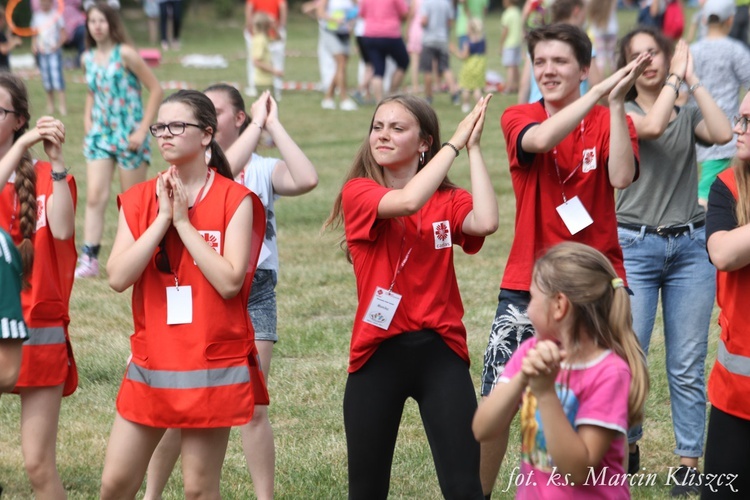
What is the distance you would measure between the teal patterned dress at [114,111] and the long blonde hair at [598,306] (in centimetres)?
617

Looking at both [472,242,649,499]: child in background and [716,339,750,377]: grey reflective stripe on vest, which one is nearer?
[472,242,649,499]: child in background

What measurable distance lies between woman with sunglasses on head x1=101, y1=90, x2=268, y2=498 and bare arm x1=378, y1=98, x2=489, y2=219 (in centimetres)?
51

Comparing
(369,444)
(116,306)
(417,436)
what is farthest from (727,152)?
(369,444)

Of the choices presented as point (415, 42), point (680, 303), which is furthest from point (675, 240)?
point (415, 42)

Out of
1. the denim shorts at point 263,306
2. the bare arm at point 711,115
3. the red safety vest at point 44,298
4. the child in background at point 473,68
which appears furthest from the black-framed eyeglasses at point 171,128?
the child in background at point 473,68

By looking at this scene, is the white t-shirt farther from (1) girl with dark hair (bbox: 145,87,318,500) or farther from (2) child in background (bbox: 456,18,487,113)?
(2) child in background (bbox: 456,18,487,113)

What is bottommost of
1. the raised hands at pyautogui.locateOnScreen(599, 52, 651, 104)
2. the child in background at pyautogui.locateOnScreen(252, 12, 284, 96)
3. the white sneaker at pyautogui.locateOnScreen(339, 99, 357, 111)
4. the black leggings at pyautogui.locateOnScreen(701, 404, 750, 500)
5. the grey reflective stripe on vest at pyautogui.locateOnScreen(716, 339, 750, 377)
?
the black leggings at pyautogui.locateOnScreen(701, 404, 750, 500)

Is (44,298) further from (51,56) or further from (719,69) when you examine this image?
(51,56)

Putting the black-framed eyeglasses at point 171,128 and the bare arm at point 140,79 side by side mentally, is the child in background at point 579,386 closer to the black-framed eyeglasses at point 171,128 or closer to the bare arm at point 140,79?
the black-framed eyeglasses at point 171,128

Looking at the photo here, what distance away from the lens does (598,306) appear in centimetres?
325

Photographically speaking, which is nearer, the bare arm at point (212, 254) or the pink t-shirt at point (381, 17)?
the bare arm at point (212, 254)

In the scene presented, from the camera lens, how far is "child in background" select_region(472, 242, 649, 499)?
10.2 feet

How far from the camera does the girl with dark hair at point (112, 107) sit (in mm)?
8688

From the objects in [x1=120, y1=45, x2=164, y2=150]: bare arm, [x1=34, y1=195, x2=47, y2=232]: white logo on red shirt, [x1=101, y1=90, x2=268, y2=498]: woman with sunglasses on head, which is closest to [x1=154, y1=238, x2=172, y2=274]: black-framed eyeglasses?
[x1=101, y1=90, x2=268, y2=498]: woman with sunglasses on head
